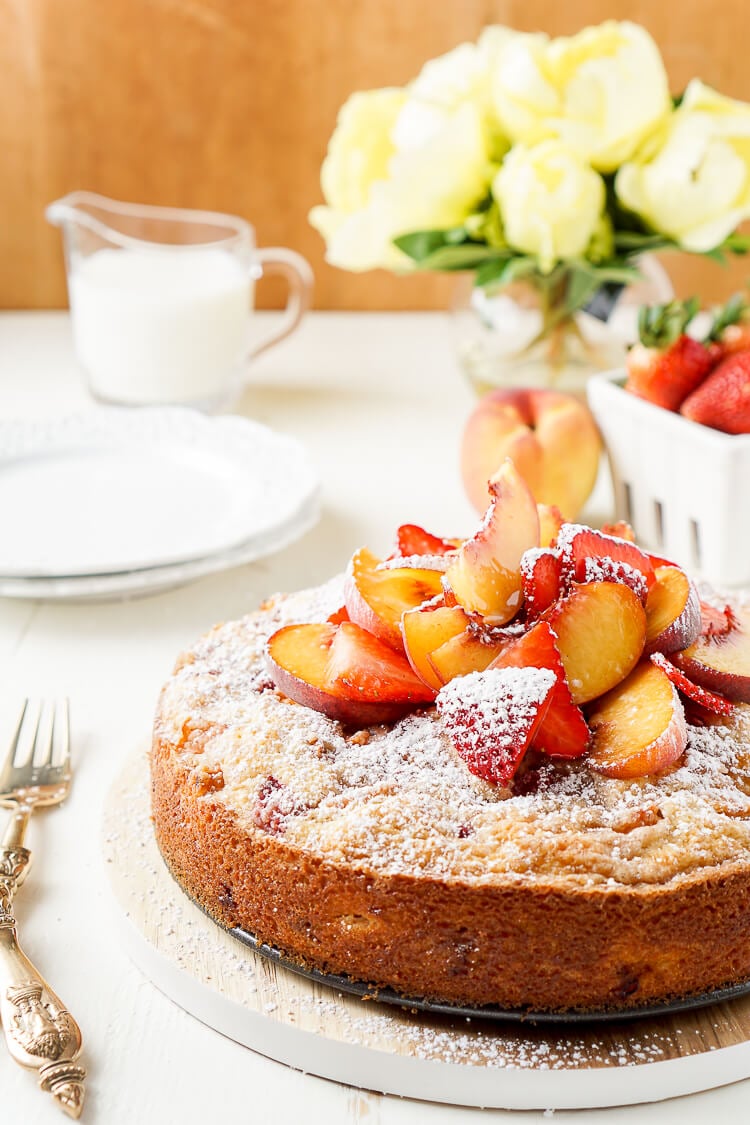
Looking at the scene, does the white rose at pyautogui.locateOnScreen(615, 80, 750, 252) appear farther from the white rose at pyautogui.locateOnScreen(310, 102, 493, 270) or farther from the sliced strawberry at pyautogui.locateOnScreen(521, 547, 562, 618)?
the sliced strawberry at pyautogui.locateOnScreen(521, 547, 562, 618)

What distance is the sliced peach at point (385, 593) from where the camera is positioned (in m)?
1.06

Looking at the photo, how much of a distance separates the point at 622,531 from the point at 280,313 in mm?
2083

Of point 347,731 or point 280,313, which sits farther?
point 280,313

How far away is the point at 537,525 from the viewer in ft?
3.61

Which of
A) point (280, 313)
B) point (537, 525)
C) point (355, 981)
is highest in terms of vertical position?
point (537, 525)

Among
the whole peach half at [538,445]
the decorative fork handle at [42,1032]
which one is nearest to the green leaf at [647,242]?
the whole peach half at [538,445]

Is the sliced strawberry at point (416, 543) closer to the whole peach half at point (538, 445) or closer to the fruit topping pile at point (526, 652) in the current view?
the fruit topping pile at point (526, 652)

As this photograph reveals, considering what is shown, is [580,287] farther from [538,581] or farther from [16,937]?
[16,937]

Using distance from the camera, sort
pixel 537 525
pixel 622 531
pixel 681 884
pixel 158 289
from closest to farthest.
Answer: pixel 681 884, pixel 537 525, pixel 622 531, pixel 158 289

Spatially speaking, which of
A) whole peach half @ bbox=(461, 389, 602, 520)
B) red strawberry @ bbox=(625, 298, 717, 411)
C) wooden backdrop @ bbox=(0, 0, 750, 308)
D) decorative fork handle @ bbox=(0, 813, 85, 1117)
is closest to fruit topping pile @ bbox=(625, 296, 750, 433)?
red strawberry @ bbox=(625, 298, 717, 411)

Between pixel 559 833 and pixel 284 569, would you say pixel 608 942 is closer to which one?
pixel 559 833

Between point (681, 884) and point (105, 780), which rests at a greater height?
point (681, 884)

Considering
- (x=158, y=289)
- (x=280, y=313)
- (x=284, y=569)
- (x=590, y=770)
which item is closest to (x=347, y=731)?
(x=590, y=770)

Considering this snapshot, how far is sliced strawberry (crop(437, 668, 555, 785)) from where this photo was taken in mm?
929
